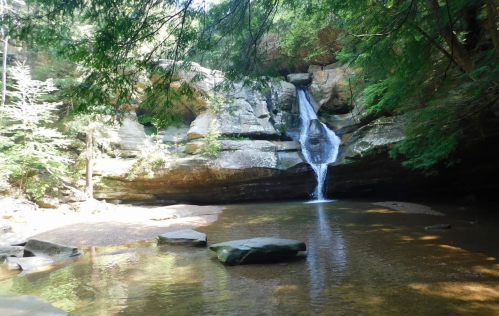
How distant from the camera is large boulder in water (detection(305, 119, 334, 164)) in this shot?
17859 millimetres

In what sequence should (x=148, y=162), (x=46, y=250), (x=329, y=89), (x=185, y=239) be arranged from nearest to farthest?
(x=46, y=250) < (x=185, y=239) < (x=148, y=162) < (x=329, y=89)

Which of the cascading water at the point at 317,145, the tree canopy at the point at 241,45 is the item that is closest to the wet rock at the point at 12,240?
the tree canopy at the point at 241,45

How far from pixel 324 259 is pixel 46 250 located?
631 centimetres

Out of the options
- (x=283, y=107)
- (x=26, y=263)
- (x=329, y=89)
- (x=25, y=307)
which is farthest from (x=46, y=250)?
(x=329, y=89)

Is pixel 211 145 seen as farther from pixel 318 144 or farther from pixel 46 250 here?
pixel 46 250

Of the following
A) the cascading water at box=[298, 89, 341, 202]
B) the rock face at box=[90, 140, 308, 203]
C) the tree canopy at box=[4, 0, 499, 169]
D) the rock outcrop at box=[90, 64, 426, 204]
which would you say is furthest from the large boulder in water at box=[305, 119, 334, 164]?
the tree canopy at box=[4, 0, 499, 169]

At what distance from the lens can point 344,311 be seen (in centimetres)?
354

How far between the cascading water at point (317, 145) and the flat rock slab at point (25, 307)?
15022 millimetres

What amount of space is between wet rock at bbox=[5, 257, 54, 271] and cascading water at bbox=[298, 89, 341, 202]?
13.6m

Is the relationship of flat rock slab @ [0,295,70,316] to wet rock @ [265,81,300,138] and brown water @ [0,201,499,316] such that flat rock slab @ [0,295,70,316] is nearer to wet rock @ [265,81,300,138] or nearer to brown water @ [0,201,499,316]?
brown water @ [0,201,499,316]

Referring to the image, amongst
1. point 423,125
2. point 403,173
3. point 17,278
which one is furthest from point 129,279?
point 403,173

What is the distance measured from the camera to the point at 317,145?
18.6m

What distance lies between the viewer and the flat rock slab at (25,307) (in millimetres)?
3102

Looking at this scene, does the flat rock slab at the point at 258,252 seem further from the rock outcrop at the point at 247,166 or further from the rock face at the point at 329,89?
the rock face at the point at 329,89
